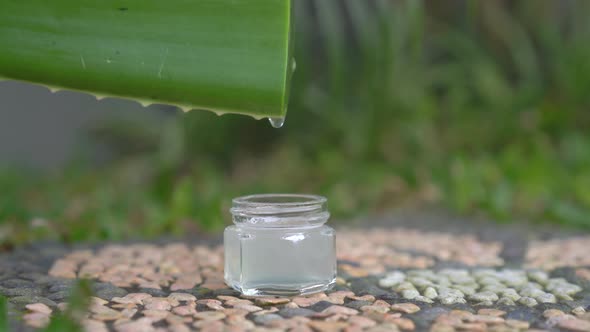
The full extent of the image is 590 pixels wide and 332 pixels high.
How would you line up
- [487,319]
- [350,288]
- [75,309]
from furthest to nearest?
[350,288] < [487,319] < [75,309]

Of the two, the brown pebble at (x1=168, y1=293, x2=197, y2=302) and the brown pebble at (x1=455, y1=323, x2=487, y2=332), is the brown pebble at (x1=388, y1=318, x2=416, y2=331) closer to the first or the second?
the brown pebble at (x1=455, y1=323, x2=487, y2=332)

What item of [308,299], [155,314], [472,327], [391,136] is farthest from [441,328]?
[391,136]

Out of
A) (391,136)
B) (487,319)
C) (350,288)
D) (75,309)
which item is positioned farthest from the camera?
(391,136)

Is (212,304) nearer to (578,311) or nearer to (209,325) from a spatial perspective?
(209,325)

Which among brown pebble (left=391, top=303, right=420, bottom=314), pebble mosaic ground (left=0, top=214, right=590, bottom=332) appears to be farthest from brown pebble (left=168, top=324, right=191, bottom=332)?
brown pebble (left=391, top=303, right=420, bottom=314)

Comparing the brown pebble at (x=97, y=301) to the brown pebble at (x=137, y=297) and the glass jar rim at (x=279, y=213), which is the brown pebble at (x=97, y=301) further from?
the glass jar rim at (x=279, y=213)

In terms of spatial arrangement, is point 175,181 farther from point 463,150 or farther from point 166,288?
point 166,288

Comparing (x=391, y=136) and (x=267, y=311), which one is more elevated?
(x=391, y=136)
